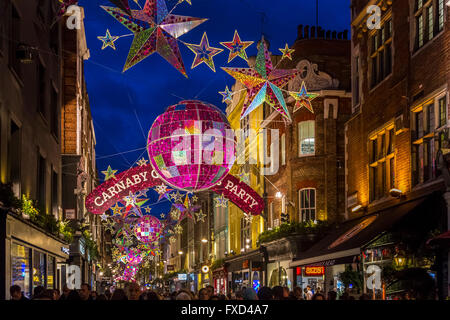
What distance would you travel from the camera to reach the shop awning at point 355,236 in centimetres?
1788

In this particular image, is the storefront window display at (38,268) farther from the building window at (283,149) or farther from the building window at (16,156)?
the building window at (283,149)

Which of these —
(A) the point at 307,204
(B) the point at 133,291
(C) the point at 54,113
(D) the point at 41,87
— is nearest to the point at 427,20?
(B) the point at 133,291

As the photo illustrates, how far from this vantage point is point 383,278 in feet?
63.4

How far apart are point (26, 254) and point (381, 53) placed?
1268 centimetres

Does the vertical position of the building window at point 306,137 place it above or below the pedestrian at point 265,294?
above

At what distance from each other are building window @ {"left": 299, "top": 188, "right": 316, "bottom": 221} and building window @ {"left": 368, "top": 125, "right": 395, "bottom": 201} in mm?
8650

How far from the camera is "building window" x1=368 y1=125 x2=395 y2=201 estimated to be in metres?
20.8

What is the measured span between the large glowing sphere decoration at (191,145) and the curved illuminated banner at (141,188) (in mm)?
7048

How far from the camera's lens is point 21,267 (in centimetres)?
1788

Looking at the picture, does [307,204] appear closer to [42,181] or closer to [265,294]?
[42,181]

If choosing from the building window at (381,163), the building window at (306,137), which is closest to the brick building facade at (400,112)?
the building window at (381,163)

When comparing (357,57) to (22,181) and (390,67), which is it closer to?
(390,67)

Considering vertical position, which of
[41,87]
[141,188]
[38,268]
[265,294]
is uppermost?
[41,87]

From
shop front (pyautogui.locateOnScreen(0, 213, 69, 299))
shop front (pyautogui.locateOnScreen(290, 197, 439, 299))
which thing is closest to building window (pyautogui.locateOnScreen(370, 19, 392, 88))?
shop front (pyautogui.locateOnScreen(290, 197, 439, 299))
